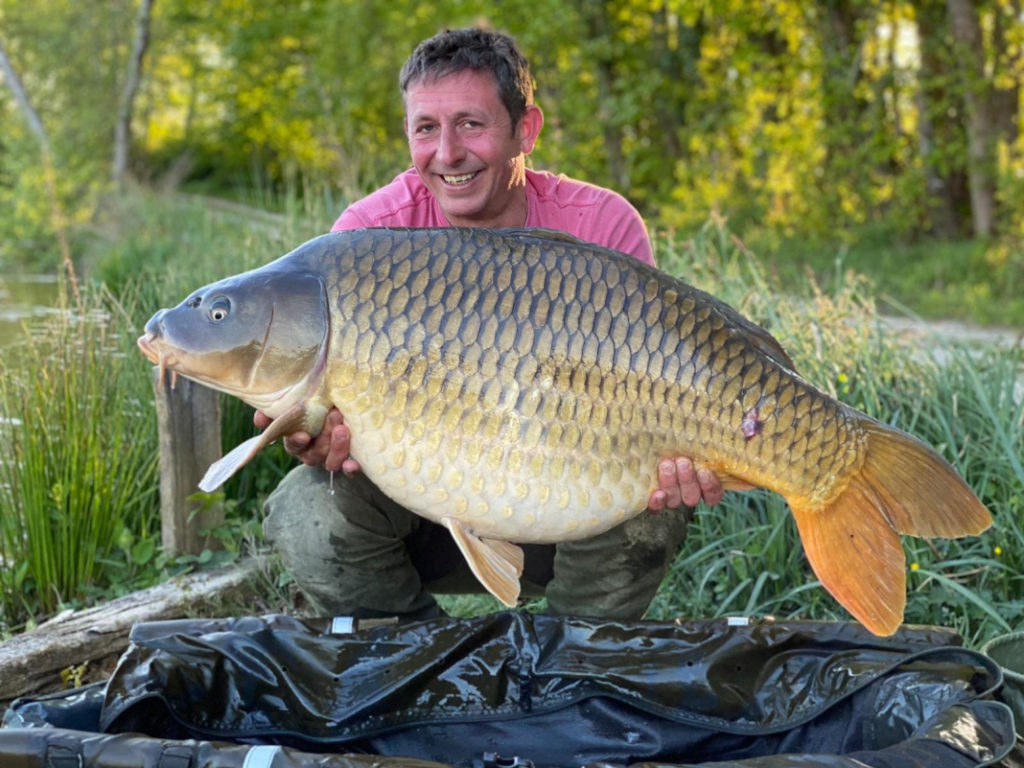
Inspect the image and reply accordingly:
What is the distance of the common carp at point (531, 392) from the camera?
1.61 m

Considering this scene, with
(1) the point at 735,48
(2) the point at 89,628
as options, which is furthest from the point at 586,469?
(1) the point at 735,48

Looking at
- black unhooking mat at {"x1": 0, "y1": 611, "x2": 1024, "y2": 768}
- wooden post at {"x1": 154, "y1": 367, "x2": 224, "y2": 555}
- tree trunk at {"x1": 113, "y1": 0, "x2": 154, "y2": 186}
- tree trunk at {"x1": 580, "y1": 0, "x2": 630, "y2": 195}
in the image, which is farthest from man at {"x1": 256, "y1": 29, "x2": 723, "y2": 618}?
tree trunk at {"x1": 113, "y1": 0, "x2": 154, "y2": 186}

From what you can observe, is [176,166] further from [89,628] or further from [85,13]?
[89,628]

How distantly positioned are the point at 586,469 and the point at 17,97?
14.6 meters

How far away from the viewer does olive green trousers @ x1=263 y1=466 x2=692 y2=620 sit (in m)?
2.01

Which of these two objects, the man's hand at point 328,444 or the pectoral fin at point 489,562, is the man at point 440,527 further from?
the pectoral fin at point 489,562

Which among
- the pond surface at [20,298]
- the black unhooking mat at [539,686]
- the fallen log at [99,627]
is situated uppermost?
the black unhooking mat at [539,686]

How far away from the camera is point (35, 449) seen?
2.48 meters

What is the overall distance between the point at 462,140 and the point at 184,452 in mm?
981

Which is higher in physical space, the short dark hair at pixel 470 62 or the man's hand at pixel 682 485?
the short dark hair at pixel 470 62

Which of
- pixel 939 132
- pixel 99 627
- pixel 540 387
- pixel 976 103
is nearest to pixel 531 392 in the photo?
pixel 540 387

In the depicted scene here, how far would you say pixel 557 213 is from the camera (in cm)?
219

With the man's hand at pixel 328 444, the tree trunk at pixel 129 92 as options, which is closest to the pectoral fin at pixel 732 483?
the man's hand at pixel 328 444

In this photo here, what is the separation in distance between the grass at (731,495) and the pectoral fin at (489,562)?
0.78 metres
